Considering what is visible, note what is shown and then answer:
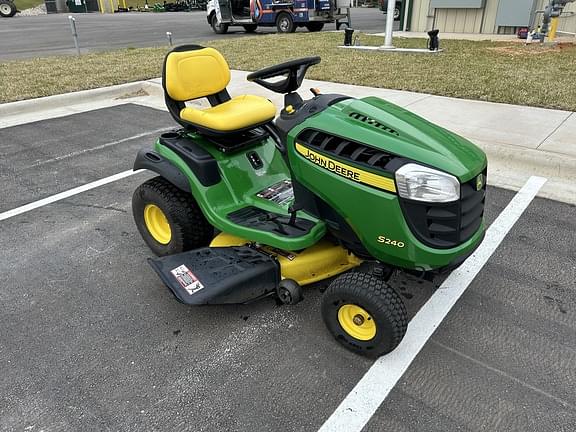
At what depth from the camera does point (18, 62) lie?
9.74m

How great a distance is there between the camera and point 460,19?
13383mm

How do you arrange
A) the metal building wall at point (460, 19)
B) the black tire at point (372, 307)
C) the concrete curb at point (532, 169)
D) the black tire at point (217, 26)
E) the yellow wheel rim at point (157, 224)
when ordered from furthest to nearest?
the black tire at point (217, 26) < the metal building wall at point (460, 19) < the concrete curb at point (532, 169) < the yellow wheel rim at point (157, 224) < the black tire at point (372, 307)

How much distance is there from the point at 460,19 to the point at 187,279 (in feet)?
45.3

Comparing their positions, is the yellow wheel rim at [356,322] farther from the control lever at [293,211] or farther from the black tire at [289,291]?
the control lever at [293,211]

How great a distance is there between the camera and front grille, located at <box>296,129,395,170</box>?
1.92 metres

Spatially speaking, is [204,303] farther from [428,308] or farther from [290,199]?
[428,308]

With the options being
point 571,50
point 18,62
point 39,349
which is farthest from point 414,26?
point 39,349

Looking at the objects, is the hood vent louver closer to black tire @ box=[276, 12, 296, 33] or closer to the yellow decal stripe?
the yellow decal stripe

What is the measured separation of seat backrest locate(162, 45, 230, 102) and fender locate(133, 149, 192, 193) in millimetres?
385

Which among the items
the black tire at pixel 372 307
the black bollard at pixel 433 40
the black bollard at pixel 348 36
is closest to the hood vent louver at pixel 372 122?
the black tire at pixel 372 307

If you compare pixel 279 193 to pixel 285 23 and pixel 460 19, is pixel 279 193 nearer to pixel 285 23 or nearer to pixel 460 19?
pixel 460 19

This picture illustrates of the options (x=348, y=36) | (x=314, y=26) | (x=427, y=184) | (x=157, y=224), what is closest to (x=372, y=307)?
(x=427, y=184)

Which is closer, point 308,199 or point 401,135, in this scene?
point 401,135

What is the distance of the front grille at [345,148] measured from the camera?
1916 mm
